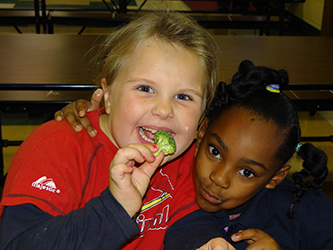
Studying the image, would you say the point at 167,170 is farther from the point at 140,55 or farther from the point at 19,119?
the point at 19,119

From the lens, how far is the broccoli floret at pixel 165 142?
43.6 inches

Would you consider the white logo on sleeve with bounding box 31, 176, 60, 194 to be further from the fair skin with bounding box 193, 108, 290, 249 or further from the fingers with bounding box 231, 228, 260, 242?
the fingers with bounding box 231, 228, 260, 242

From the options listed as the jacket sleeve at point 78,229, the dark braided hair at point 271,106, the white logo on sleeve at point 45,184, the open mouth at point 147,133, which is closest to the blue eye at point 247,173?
the dark braided hair at point 271,106

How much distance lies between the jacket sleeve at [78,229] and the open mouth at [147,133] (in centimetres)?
25

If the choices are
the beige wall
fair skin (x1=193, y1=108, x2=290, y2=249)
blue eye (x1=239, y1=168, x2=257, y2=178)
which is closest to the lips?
fair skin (x1=193, y1=108, x2=290, y2=249)

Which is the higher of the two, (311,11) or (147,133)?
(147,133)

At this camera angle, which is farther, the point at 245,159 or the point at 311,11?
the point at 311,11

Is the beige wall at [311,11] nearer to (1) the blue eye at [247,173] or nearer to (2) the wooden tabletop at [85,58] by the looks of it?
(2) the wooden tabletop at [85,58]

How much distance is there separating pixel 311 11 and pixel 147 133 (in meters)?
5.20

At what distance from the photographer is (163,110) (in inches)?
44.8

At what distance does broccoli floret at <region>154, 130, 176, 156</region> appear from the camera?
1108mm

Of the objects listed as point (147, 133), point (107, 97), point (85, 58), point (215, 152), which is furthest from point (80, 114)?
point (85, 58)

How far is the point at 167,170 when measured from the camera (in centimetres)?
141

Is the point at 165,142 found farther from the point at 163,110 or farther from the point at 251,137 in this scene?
the point at 251,137
